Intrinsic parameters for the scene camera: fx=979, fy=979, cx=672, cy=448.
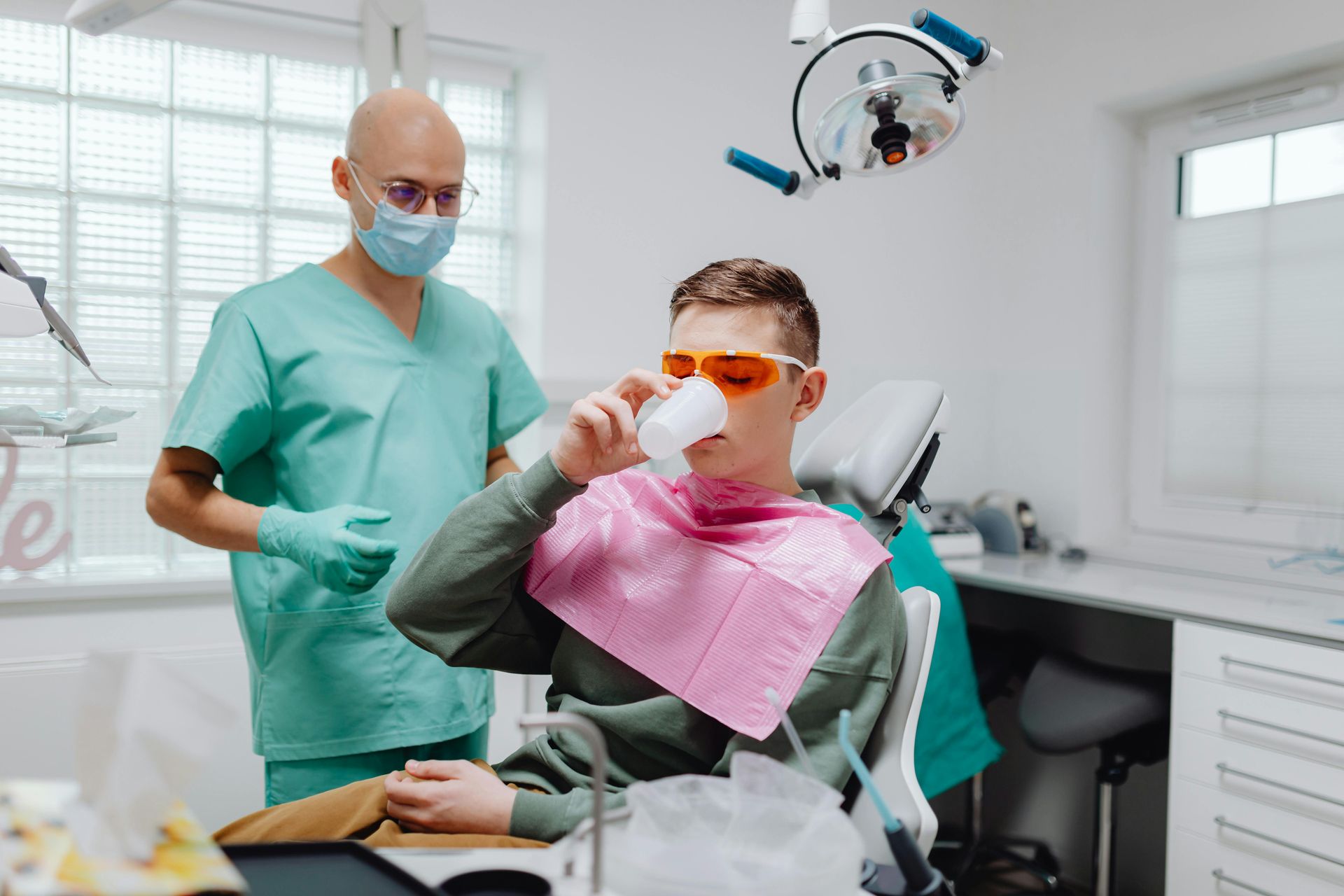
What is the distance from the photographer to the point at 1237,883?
7.41 feet

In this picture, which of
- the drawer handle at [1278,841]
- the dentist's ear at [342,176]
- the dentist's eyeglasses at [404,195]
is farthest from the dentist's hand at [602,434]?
the drawer handle at [1278,841]

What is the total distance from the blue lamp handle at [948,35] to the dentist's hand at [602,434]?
0.59 meters

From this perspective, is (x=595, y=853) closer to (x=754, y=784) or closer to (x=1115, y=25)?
(x=754, y=784)

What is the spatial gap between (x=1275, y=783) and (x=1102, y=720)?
14.5 inches

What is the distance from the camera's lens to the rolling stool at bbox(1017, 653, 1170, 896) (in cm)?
238

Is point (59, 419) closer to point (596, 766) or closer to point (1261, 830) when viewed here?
point (596, 766)

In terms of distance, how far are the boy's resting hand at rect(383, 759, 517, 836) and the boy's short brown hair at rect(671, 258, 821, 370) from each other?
0.67 meters

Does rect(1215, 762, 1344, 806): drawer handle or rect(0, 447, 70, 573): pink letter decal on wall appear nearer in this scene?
rect(0, 447, 70, 573): pink letter decal on wall

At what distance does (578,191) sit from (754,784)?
236 cm

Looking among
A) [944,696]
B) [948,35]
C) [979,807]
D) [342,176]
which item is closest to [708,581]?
[948,35]

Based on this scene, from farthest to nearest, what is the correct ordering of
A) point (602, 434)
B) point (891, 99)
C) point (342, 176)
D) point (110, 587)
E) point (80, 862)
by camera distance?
point (110, 587)
point (342, 176)
point (891, 99)
point (602, 434)
point (80, 862)

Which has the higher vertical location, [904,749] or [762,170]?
[762,170]

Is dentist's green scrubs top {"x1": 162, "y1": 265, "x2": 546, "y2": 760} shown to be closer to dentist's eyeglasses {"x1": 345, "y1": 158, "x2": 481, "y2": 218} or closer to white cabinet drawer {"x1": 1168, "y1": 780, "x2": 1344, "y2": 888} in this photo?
dentist's eyeglasses {"x1": 345, "y1": 158, "x2": 481, "y2": 218}

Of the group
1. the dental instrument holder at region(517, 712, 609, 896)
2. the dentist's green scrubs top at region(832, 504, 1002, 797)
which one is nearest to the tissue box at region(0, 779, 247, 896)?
the dental instrument holder at region(517, 712, 609, 896)
